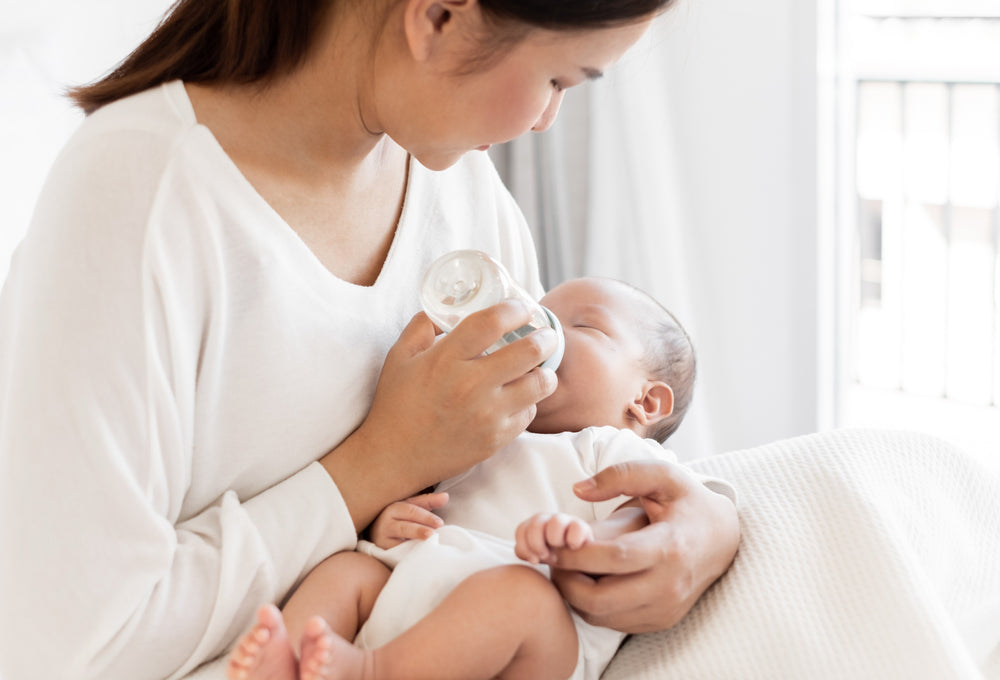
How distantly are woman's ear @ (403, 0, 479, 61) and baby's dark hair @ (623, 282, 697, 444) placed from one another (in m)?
0.65

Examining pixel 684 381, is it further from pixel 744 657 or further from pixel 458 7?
pixel 458 7

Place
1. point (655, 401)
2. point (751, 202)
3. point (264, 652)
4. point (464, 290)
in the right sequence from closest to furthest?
point (264, 652) < point (464, 290) < point (655, 401) < point (751, 202)

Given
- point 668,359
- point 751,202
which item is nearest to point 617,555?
point 668,359

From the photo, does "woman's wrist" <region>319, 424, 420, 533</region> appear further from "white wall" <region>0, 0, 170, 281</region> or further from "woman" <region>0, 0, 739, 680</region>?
"white wall" <region>0, 0, 170, 281</region>

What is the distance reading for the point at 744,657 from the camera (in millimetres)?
1014

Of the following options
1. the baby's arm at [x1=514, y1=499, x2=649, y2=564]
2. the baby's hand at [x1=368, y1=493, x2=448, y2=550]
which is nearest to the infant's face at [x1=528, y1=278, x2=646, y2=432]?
the baby's hand at [x1=368, y1=493, x2=448, y2=550]

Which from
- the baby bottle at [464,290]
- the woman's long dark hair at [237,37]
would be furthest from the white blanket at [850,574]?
the woman's long dark hair at [237,37]

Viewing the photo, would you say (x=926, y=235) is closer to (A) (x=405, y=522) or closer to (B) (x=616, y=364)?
(B) (x=616, y=364)

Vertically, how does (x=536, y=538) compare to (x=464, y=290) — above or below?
below

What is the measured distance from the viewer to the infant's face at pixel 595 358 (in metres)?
1.39

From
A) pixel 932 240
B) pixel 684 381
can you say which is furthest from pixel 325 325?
pixel 932 240

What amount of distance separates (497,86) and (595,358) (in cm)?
50

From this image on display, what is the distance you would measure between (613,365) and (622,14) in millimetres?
579

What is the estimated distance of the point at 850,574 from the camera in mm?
1060
